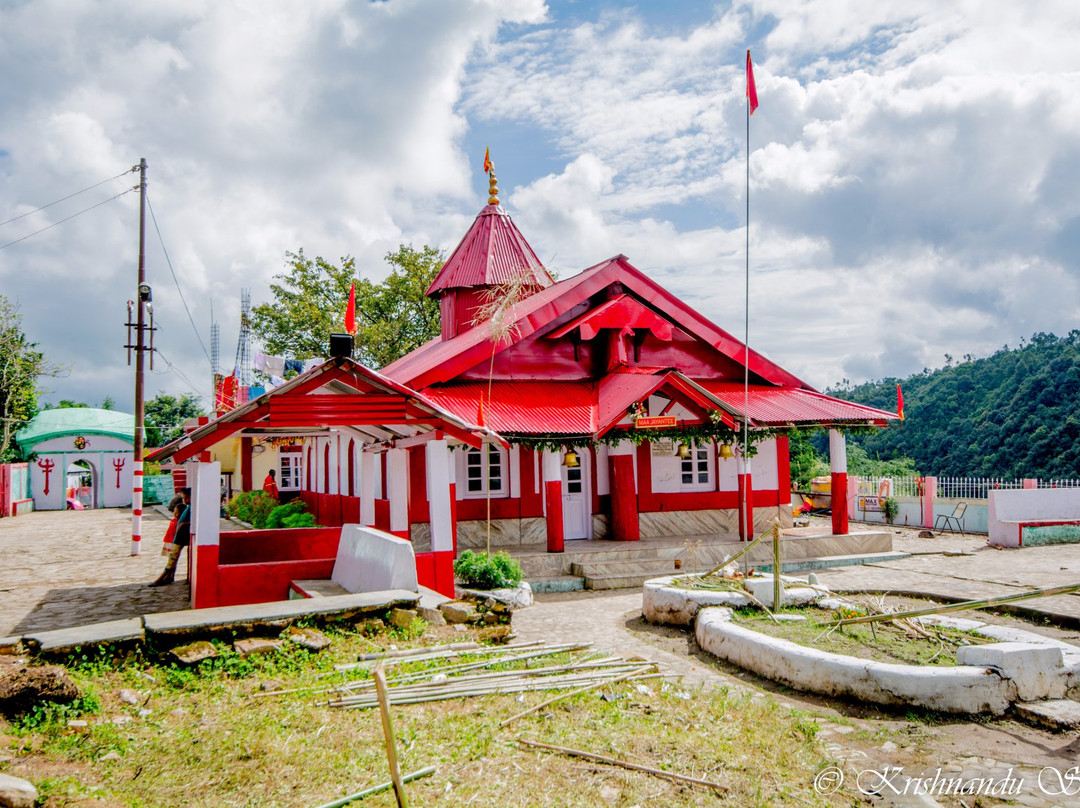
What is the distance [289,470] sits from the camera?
29797 mm

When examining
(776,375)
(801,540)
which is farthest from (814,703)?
(776,375)

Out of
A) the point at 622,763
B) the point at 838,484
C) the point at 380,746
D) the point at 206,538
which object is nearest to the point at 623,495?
the point at 838,484

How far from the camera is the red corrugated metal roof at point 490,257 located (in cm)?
2156

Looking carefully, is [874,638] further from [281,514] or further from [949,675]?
[281,514]

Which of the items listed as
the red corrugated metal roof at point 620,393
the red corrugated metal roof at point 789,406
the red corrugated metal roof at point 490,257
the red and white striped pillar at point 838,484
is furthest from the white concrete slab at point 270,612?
the red corrugated metal roof at point 490,257

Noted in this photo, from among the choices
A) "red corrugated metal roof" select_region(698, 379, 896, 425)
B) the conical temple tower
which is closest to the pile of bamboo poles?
"red corrugated metal roof" select_region(698, 379, 896, 425)

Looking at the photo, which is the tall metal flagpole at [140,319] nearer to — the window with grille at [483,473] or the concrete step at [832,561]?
the window with grille at [483,473]

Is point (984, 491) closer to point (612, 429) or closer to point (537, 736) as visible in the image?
point (612, 429)

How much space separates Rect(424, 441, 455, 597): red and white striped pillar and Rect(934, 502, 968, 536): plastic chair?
15980mm

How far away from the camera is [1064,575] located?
1368cm

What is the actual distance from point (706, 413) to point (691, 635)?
21.9 ft

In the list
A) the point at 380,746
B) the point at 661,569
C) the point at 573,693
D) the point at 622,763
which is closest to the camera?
the point at 622,763

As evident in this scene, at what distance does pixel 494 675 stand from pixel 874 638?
423 centimetres

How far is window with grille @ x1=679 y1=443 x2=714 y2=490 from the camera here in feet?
59.2
